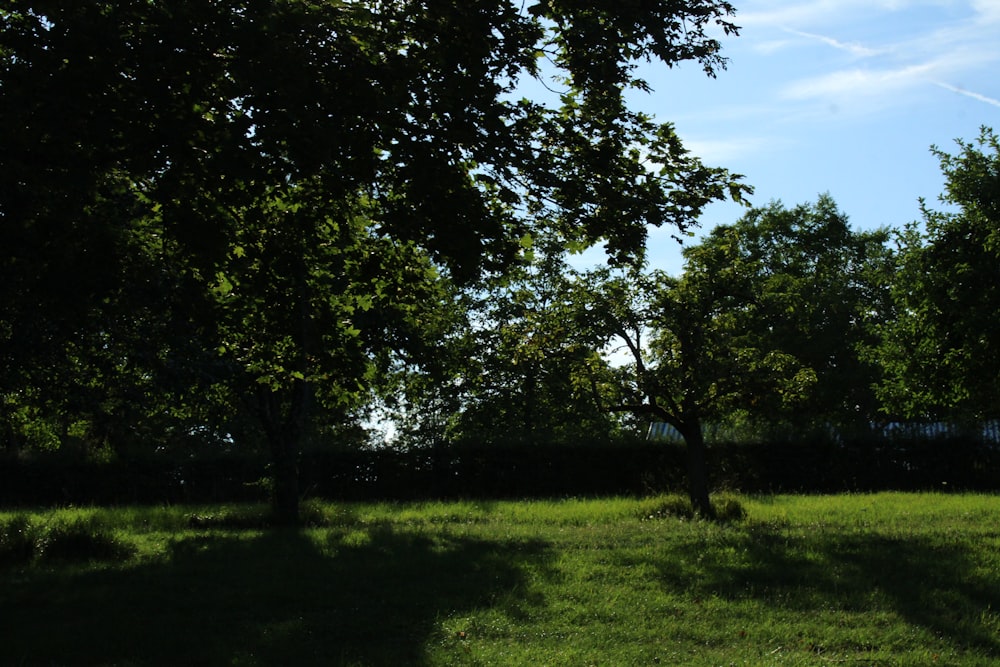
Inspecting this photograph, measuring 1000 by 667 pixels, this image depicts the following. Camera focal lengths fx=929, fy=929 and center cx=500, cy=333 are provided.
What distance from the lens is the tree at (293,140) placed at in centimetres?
818

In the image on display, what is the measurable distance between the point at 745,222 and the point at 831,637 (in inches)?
1815

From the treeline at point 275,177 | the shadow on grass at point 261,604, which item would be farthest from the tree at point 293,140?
the shadow on grass at point 261,604

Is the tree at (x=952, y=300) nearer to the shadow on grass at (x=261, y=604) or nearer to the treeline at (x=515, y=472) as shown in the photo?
the treeline at (x=515, y=472)

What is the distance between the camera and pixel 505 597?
916 cm

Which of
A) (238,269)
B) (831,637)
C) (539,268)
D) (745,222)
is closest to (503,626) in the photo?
(831,637)

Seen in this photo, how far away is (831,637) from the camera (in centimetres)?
777

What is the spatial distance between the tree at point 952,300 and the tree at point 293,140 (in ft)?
47.4

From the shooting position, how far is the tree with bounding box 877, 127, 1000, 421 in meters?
21.8

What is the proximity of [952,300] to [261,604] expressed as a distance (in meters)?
19.9

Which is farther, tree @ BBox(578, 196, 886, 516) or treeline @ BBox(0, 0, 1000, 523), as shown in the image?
tree @ BBox(578, 196, 886, 516)

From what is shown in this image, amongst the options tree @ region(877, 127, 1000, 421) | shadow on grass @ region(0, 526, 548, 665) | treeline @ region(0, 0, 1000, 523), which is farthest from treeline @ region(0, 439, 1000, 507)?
shadow on grass @ region(0, 526, 548, 665)

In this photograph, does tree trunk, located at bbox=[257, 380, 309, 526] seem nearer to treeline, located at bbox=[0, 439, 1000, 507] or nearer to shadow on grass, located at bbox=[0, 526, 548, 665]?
treeline, located at bbox=[0, 439, 1000, 507]

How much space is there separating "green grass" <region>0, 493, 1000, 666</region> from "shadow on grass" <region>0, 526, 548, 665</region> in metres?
0.03

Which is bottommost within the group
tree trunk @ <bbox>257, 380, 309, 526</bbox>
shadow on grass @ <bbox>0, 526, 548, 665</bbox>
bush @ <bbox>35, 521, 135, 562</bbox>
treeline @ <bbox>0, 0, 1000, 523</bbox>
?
shadow on grass @ <bbox>0, 526, 548, 665</bbox>
